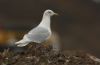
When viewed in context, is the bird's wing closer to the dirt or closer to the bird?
the bird

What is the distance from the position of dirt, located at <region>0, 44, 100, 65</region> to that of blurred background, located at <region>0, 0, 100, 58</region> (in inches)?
697

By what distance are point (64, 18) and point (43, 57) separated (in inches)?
1032

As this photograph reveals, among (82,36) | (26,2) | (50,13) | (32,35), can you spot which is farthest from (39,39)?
(26,2)

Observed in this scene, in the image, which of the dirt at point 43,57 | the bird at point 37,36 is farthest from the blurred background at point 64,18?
the dirt at point 43,57

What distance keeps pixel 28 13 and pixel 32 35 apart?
83.6ft

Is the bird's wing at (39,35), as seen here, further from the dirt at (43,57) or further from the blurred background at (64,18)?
the blurred background at (64,18)

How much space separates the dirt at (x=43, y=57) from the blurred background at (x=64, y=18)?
58.1 ft

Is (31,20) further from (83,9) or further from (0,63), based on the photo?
(0,63)

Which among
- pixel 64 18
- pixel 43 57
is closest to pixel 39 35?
A: pixel 43 57

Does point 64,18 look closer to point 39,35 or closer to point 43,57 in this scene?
point 39,35

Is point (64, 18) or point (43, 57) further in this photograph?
point (64, 18)

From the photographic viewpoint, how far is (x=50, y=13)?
578 inches

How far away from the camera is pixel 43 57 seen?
12414mm

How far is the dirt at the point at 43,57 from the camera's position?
39.9 ft
